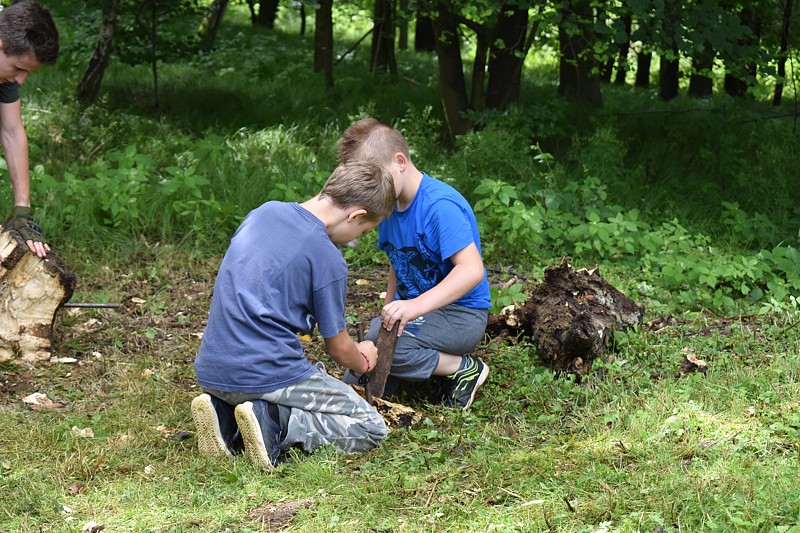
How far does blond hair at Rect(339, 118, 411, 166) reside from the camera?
12.0 ft

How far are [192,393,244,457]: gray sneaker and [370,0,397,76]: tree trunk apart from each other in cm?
752

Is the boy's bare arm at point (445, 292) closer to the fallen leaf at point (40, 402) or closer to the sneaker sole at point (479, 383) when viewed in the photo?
the sneaker sole at point (479, 383)

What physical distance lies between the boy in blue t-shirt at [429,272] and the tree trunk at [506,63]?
5.16 metres

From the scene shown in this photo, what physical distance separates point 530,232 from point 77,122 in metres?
4.68

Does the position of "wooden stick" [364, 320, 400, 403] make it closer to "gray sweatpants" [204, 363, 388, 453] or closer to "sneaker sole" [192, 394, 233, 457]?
"gray sweatpants" [204, 363, 388, 453]

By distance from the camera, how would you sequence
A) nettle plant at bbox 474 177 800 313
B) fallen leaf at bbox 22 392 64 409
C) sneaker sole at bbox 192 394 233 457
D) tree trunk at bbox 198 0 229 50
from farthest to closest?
tree trunk at bbox 198 0 229 50 < nettle plant at bbox 474 177 800 313 < fallen leaf at bbox 22 392 64 409 < sneaker sole at bbox 192 394 233 457

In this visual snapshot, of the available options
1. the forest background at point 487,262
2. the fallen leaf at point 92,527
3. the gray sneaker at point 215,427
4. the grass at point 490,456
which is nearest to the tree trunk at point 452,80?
the forest background at point 487,262

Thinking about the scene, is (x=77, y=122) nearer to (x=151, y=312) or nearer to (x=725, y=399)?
(x=151, y=312)

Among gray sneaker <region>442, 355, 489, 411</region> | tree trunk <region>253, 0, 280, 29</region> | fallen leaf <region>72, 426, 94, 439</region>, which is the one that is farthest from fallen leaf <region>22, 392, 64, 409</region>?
tree trunk <region>253, 0, 280, 29</region>

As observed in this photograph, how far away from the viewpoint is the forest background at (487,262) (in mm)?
2988

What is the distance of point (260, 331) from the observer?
321 cm

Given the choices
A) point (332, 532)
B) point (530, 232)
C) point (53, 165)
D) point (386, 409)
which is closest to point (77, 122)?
point (53, 165)

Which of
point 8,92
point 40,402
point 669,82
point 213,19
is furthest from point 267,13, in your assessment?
point 40,402

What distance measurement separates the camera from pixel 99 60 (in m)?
8.56
